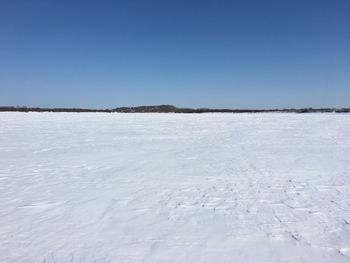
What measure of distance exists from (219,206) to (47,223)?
7.54ft

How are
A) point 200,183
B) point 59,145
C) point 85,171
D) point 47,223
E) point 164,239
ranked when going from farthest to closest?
point 59,145
point 85,171
point 200,183
point 47,223
point 164,239

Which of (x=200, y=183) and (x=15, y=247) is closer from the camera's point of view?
(x=15, y=247)

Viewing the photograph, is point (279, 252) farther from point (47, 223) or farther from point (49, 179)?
point (49, 179)

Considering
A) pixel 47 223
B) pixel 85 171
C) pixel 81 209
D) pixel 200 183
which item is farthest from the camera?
pixel 85 171

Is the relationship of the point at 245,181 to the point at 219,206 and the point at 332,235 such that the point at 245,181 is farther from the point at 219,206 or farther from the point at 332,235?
the point at 332,235

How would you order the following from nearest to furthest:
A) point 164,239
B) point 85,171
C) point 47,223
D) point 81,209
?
point 164,239
point 47,223
point 81,209
point 85,171

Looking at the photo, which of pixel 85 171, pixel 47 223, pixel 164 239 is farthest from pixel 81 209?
pixel 85 171

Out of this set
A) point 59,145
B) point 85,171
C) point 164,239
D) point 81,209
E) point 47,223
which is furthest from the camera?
point 59,145

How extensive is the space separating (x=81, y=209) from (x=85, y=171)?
2.58 meters

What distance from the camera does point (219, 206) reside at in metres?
4.68

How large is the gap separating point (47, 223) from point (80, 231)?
535 millimetres

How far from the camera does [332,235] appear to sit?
3.67 m

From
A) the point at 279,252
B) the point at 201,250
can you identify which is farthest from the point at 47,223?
the point at 279,252

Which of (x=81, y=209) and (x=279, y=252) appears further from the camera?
(x=81, y=209)
